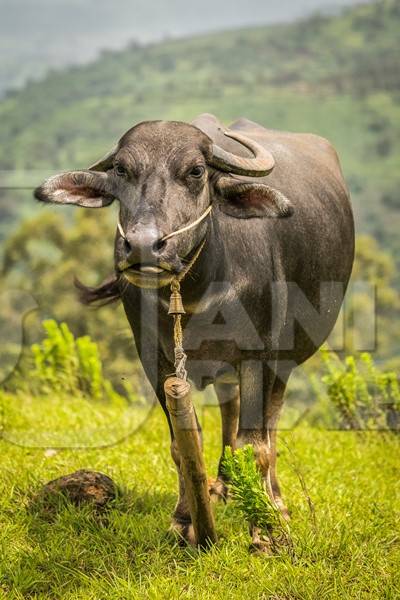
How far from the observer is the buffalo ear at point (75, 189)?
4809 millimetres

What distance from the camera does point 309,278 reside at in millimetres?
5832

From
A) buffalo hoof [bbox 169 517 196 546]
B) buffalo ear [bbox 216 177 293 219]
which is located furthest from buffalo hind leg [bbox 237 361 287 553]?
buffalo ear [bbox 216 177 293 219]

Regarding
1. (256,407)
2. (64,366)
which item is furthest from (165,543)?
(64,366)

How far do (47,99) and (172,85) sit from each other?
72.1 feet

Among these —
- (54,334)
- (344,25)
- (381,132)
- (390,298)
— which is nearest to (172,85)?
(344,25)

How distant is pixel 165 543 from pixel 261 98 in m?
139

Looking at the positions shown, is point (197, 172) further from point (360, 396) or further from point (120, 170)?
point (360, 396)

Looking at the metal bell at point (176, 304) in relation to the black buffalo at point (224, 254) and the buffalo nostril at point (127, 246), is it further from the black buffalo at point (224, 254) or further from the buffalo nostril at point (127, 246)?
the buffalo nostril at point (127, 246)

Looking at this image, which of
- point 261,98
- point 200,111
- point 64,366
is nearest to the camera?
point 64,366

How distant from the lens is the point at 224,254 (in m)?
4.99

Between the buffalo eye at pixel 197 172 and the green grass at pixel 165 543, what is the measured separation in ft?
5.16

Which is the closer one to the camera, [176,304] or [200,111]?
[176,304]

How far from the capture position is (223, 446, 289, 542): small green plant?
14.6 ft

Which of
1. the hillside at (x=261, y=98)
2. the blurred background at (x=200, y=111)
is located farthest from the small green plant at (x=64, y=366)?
the hillside at (x=261, y=98)
